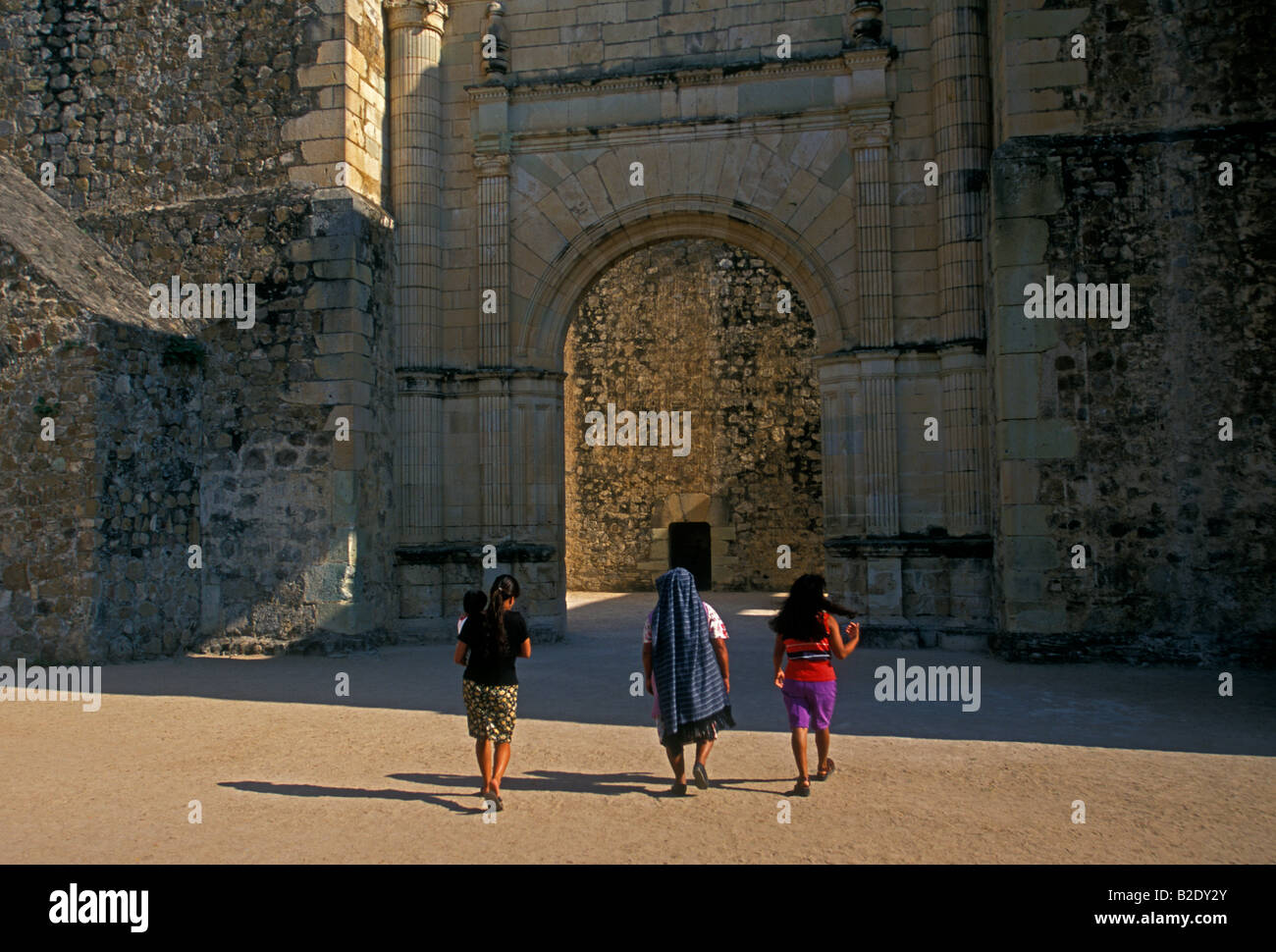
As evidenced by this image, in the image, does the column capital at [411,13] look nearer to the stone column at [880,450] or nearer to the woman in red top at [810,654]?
the stone column at [880,450]

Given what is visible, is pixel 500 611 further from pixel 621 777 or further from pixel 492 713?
pixel 621 777

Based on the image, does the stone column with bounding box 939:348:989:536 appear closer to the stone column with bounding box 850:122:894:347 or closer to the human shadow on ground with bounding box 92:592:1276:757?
the stone column with bounding box 850:122:894:347

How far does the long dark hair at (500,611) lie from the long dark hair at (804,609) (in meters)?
1.31

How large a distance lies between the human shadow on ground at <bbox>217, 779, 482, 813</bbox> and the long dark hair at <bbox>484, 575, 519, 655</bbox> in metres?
0.76

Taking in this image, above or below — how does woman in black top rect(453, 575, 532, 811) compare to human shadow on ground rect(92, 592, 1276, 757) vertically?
above

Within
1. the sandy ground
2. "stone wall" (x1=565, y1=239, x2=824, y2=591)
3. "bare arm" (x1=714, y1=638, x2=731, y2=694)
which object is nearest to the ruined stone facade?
the sandy ground

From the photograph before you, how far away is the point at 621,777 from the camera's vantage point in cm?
527

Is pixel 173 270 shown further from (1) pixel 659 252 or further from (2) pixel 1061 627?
(1) pixel 659 252

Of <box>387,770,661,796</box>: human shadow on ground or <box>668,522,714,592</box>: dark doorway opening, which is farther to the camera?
<box>668,522,714,592</box>: dark doorway opening

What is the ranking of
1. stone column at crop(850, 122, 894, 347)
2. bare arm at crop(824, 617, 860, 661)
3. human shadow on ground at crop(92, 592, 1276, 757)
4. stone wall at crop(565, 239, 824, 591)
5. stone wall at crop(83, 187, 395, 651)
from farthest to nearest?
1. stone wall at crop(565, 239, 824, 591)
2. stone column at crop(850, 122, 894, 347)
3. stone wall at crop(83, 187, 395, 651)
4. human shadow on ground at crop(92, 592, 1276, 757)
5. bare arm at crop(824, 617, 860, 661)

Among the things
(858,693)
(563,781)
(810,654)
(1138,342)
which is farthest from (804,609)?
(1138,342)

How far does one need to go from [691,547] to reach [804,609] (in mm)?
15254

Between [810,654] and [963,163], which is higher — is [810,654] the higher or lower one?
the lower one

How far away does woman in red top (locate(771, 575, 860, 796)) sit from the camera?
5047 millimetres
